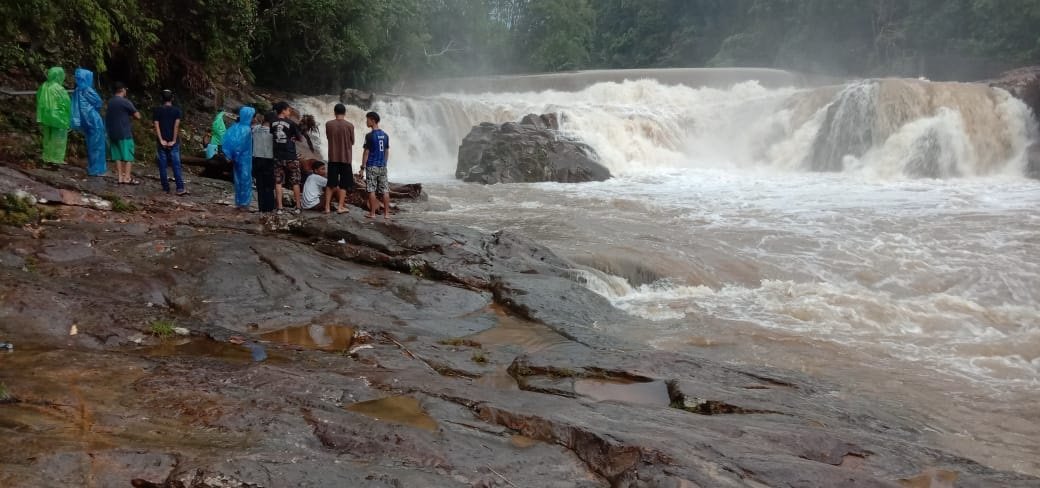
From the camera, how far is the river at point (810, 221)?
6137 mm

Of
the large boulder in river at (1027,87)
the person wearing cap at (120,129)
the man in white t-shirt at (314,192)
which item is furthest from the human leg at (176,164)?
the large boulder in river at (1027,87)

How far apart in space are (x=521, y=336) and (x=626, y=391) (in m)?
1.25

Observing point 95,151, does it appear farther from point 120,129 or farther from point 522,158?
point 522,158

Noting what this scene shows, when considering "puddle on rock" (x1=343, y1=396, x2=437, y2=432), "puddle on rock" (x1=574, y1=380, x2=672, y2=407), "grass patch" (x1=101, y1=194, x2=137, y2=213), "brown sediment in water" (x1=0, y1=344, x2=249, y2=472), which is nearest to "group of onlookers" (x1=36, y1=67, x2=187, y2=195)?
"grass patch" (x1=101, y1=194, x2=137, y2=213)

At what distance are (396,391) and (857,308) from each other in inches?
218

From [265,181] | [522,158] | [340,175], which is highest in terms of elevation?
[522,158]

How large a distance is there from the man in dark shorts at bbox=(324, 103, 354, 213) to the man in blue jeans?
2013 mm

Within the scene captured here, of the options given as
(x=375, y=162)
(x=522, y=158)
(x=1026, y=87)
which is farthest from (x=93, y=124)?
(x=1026, y=87)

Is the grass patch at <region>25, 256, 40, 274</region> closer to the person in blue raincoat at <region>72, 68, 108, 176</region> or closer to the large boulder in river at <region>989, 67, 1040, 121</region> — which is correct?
the person in blue raincoat at <region>72, 68, 108, 176</region>

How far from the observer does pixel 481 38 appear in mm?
38781

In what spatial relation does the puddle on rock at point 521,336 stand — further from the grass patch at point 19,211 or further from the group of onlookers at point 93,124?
the group of onlookers at point 93,124

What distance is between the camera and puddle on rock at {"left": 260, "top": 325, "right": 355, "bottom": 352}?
4.93 meters

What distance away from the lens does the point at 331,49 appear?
807 inches

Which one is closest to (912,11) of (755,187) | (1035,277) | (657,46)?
(657,46)
